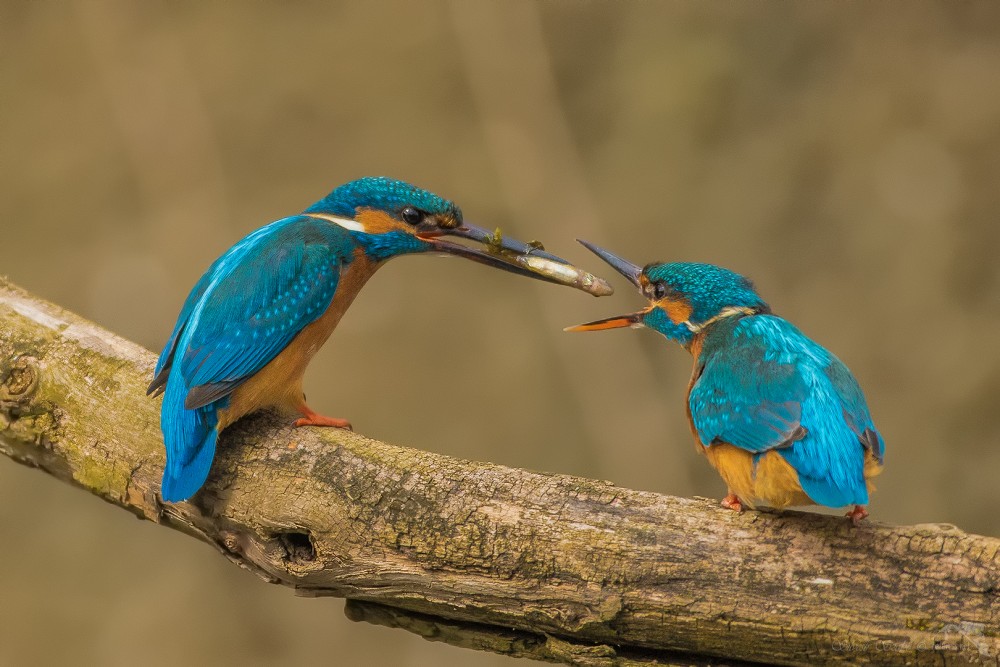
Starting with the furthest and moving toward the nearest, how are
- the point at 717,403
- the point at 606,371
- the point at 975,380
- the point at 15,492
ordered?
the point at 15,492 < the point at 606,371 < the point at 975,380 < the point at 717,403

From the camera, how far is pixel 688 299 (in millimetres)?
2387

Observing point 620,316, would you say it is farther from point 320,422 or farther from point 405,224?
point 320,422

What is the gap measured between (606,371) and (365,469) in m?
2.58

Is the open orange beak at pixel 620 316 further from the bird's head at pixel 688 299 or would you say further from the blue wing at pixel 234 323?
the blue wing at pixel 234 323

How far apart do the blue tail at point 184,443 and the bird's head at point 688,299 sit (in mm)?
825

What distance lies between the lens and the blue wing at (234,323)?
6.87 feet

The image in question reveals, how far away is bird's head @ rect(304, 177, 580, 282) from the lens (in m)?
2.53

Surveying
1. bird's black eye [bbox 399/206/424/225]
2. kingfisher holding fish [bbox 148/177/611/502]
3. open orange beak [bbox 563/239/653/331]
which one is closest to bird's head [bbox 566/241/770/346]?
open orange beak [bbox 563/239/653/331]

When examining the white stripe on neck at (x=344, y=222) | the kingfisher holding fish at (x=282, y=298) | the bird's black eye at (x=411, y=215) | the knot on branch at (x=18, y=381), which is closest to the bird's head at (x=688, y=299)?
the kingfisher holding fish at (x=282, y=298)

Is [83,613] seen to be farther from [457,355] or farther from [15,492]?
[457,355]

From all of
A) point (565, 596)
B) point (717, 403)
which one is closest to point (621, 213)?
point (717, 403)

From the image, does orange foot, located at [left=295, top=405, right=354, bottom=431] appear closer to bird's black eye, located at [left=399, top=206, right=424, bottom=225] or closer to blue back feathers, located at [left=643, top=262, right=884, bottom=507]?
bird's black eye, located at [left=399, top=206, right=424, bottom=225]

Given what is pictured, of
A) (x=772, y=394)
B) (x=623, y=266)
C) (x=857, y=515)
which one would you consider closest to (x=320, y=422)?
(x=623, y=266)

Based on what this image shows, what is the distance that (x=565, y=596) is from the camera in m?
1.86
